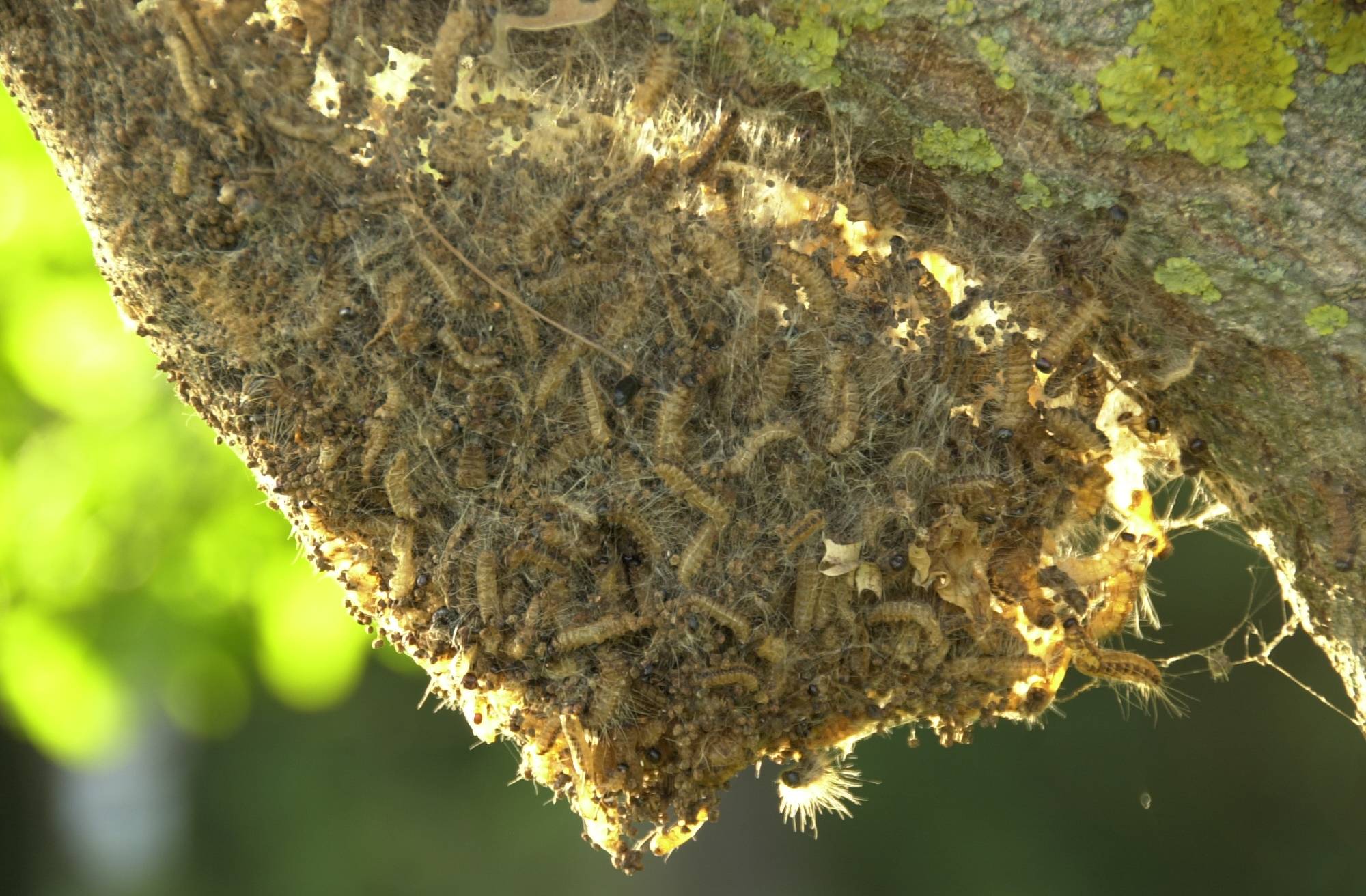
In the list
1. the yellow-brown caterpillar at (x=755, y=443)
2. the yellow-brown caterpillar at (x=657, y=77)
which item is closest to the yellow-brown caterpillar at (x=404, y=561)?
the yellow-brown caterpillar at (x=755, y=443)

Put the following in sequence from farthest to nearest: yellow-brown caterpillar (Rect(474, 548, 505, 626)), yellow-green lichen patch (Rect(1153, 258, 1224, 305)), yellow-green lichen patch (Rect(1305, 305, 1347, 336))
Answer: yellow-brown caterpillar (Rect(474, 548, 505, 626)) → yellow-green lichen patch (Rect(1153, 258, 1224, 305)) → yellow-green lichen patch (Rect(1305, 305, 1347, 336))

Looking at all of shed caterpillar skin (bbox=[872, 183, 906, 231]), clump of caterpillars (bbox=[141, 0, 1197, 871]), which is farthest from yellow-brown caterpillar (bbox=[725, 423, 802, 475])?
shed caterpillar skin (bbox=[872, 183, 906, 231])

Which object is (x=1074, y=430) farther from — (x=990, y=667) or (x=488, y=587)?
(x=488, y=587)

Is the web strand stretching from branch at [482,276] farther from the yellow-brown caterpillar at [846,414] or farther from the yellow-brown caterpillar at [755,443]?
the yellow-brown caterpillar at [846,414]

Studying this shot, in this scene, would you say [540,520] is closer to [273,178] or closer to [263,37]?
[273,178]

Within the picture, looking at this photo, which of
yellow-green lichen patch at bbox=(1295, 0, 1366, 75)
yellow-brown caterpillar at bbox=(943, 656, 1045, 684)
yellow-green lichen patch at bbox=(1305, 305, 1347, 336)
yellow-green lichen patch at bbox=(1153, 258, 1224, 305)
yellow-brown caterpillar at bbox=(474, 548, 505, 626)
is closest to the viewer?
yellow-green lichen patch at bbox=(1295, 0, 1366, 75)

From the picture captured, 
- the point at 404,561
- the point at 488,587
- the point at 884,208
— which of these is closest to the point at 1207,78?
the point at 884,208

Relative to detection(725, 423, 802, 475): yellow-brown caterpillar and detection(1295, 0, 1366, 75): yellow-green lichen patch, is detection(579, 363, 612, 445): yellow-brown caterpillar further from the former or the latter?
detection(1295, 0, 1366, 75): yellow-green lichen patch
